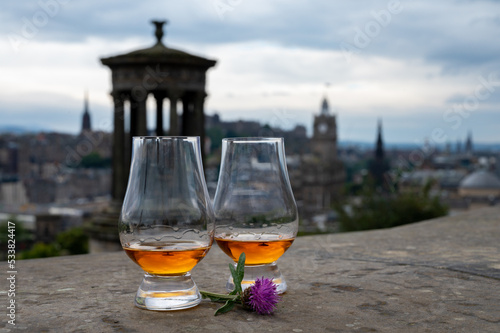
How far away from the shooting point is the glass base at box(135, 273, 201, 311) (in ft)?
4.98

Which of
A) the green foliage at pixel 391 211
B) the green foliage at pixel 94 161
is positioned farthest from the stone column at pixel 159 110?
the green foliage at pixel 94 161

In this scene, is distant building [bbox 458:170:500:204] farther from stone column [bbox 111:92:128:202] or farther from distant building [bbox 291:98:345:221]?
stone column [bbox 111:92:128:202]

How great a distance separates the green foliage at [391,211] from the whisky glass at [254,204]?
14.2 meters

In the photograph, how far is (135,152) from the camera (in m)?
1.53

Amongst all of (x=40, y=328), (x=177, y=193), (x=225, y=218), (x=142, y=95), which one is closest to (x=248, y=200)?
(x=225, y=218)

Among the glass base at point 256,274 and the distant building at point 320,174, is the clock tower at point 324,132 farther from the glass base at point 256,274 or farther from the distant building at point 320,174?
the glass base at point 256,274

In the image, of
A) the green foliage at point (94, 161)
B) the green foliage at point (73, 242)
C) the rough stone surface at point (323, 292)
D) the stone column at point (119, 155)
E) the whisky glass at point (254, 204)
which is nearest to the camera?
the rough stone surface at point (323, 292)

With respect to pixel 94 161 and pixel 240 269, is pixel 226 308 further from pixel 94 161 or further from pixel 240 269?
pixel 94 161

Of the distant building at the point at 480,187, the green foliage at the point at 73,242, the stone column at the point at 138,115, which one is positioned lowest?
the green foliage at the point at 73,242

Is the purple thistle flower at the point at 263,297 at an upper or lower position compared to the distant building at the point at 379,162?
upper

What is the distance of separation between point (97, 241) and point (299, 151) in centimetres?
6582

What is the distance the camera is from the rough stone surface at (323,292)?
143 centimetres

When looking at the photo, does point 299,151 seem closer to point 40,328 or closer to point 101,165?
point 101,165

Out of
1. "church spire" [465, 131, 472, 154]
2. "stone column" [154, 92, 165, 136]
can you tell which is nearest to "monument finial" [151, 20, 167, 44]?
"stone column" [154, 92, 165, 136]
